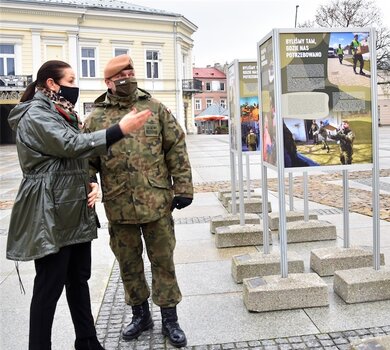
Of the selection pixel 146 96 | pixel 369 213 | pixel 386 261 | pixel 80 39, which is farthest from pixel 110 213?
pixel 80 39

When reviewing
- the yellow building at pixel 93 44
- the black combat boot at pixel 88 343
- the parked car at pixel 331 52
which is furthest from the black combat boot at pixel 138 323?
the yellow building at pixel 93 44

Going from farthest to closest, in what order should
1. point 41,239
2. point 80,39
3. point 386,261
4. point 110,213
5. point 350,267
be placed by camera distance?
point 80,39 < point 386,261 < point 350,267 < point 110,213 < point 41,239

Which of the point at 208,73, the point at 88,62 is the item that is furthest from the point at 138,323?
the point at 208,73

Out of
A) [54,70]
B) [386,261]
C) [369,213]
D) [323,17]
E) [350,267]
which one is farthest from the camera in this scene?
[323,17]

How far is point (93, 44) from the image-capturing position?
3816cm

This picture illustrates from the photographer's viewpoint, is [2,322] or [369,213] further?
[369,213]

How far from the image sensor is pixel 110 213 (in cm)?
325

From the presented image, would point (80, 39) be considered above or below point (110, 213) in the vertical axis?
above

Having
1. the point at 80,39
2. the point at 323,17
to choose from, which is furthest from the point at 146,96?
the point at 323,17

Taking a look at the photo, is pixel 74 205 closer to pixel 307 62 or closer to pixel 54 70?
pixel 54 70

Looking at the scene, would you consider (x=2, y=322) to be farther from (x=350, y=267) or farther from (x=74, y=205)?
(x=350, y=267)

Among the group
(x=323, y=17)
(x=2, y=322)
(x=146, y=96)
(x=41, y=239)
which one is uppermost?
(x=323, y=17)

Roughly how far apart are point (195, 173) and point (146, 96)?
10583 millimetres

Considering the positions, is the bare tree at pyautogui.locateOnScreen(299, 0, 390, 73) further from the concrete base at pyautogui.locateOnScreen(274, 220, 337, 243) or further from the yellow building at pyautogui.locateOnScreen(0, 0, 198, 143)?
the concrete base at pyautogui.locateOnScreen(274, 220, 337, 243)
